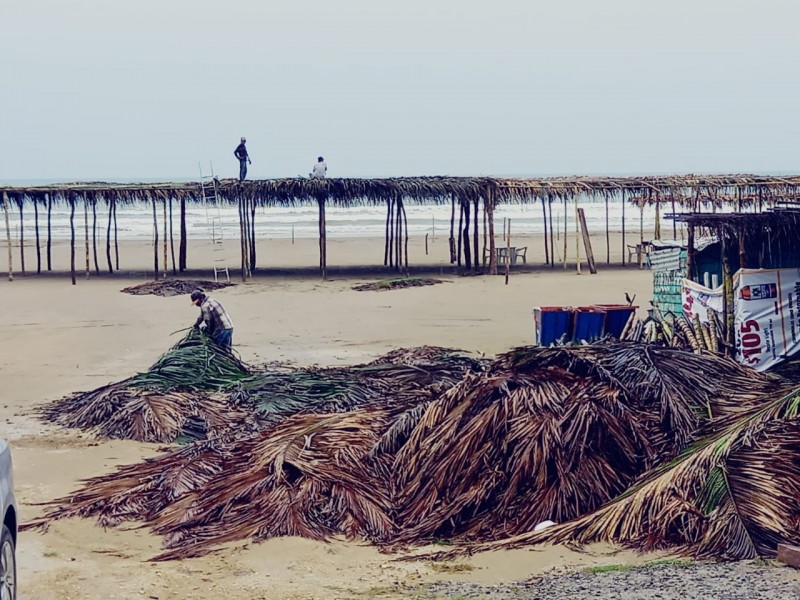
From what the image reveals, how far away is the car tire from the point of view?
186 inches

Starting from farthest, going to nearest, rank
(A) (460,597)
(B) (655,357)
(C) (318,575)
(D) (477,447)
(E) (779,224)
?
(E) (779,224) < (B) (655,357) < (D) (477,447) < (C) (318,575) < (A) (460,597)

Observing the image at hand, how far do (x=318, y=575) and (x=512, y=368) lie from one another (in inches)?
99.8

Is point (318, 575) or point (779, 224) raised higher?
point (779, 224)

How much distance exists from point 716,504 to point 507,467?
4.48ft

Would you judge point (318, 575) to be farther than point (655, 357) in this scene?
No

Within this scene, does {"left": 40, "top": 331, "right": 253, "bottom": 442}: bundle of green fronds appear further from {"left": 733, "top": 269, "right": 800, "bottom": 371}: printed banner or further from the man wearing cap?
{"left": 733, "top": 269, "right": 800, "bottom": 371}: printed banner

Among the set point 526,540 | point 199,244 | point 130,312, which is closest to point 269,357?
point 130,312

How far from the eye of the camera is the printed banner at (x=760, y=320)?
33.5ft

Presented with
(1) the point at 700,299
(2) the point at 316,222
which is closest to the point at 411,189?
(1) the point at 700,299

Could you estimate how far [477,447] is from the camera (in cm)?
716

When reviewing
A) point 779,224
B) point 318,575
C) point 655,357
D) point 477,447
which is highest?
point 779,224

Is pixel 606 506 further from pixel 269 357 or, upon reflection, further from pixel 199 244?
pixel 199 244

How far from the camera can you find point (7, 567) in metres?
4.86

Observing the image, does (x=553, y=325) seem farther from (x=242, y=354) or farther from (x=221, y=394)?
(x=242, y=354)
